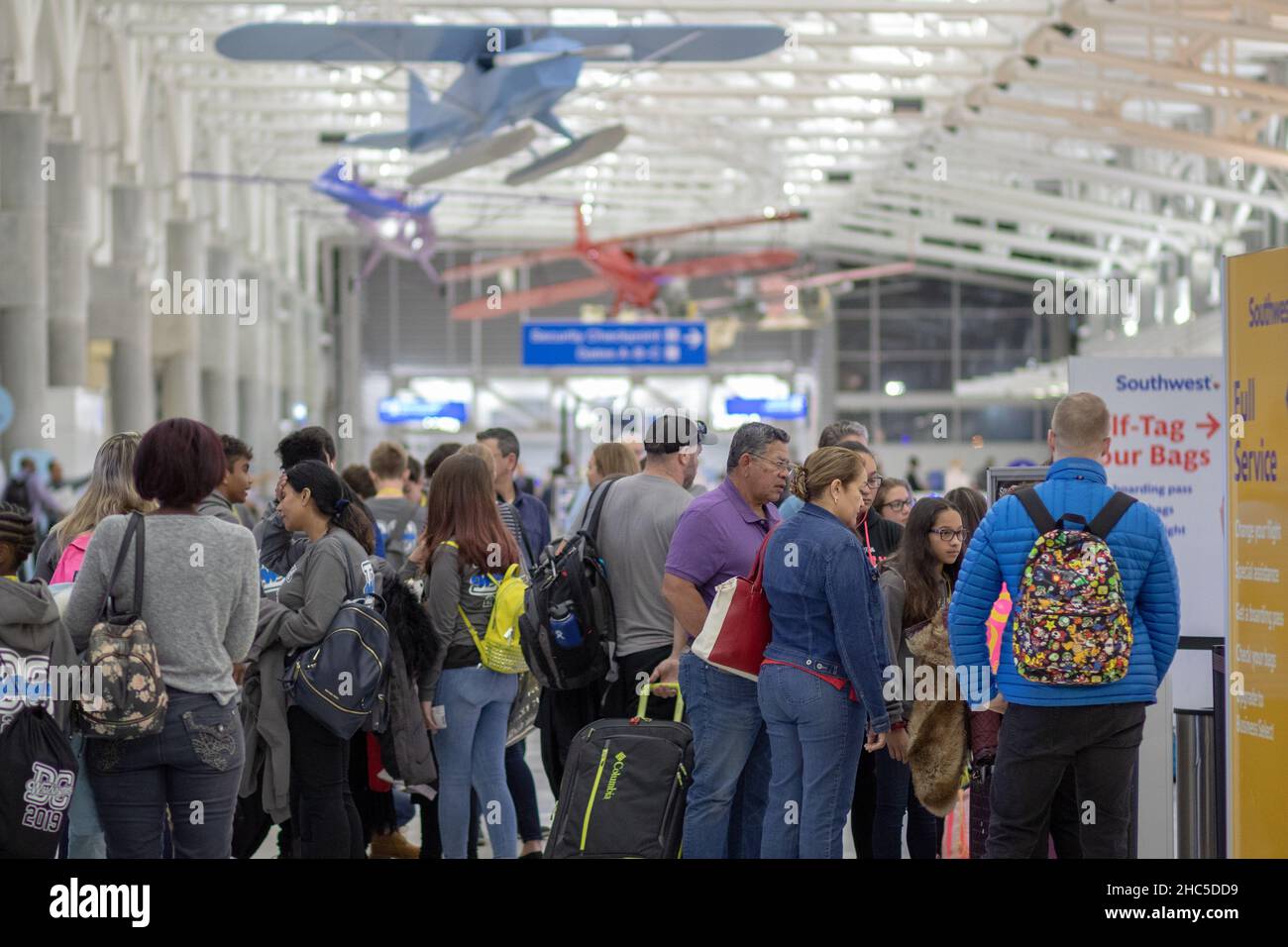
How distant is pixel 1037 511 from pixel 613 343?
2294 cm

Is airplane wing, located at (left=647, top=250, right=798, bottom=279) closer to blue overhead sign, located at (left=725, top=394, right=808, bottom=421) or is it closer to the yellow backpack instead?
blue overhead sign, located at (left=725, top=394, right=808, bottom=421)

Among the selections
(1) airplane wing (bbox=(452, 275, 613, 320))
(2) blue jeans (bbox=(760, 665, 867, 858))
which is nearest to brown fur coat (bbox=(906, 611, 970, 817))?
(2) blue jeans (bbox=(760, 665, 867, 858))

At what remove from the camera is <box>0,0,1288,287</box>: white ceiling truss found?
21.5m

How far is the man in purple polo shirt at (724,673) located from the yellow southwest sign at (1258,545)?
4.41 feet

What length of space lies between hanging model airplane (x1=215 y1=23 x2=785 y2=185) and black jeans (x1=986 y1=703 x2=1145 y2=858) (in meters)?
A: 11.1

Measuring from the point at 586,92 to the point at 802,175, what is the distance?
17.0 meters

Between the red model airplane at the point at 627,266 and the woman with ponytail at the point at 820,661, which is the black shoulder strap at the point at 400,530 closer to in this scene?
the woman with ponytail at the point at 820,661

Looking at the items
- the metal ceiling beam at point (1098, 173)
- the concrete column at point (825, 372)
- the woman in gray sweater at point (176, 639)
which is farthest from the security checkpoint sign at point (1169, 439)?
the concrete column at point (825, 372)

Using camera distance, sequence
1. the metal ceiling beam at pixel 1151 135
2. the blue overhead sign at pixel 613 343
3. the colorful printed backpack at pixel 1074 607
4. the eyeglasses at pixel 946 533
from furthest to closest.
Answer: the blue overhead sign at pixel 613 343
the metal ceiling beam at pixel 1151 135
the eyeglasses at pixel 946 533
the colorful printed backpack at pixel 1074 607

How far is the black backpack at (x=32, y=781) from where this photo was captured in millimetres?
4254

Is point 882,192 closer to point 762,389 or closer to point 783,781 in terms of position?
point 762,389

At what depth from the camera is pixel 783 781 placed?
501cm

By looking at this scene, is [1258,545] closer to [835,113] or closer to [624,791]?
[624,791]
